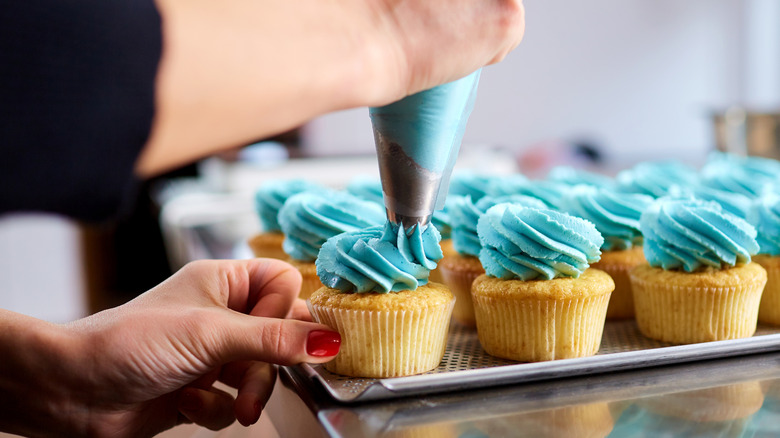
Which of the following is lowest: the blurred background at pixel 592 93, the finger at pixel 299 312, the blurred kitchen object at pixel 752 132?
the blurred background at pixel 592 93

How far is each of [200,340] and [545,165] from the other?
2.92 metres

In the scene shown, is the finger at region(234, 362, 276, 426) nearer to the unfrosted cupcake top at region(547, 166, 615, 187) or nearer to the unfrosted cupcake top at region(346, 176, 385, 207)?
→ the unfrosted cupcake top at region(346, 176, 385, 207)

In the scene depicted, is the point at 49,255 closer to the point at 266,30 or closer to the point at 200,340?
the point at 200,340

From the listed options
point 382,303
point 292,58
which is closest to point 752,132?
point 382,303

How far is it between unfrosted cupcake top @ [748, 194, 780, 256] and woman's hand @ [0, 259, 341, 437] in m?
0.94

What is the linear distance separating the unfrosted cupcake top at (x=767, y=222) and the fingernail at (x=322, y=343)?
0.89m

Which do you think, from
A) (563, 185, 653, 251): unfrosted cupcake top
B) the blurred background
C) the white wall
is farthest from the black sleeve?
the white wall

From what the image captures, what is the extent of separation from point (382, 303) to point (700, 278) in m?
0.65

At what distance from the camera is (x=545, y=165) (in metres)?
3.76

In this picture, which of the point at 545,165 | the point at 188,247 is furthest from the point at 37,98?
the point at 545,165

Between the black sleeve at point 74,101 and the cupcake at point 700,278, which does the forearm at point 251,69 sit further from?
the cupcake at point 700,278

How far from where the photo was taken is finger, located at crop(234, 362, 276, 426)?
3.95 ft

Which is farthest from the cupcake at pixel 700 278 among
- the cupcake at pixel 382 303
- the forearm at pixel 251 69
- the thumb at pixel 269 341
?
the forearm at pixel 251 69

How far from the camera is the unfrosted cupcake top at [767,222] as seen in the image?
1449 mm
